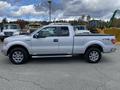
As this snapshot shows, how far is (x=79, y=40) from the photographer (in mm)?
9359

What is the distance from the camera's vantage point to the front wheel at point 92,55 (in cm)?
951

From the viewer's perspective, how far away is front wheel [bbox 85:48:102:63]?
9508mm

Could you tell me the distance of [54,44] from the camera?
9.28 meters

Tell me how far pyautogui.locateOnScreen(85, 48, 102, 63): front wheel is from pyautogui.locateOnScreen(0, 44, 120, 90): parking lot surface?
26 cm

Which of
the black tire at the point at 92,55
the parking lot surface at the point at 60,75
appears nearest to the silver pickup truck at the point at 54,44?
the black tire at the point at 92,55

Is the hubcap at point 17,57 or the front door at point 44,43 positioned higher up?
the front door at point 44,43

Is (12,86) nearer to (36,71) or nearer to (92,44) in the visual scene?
(36,71)

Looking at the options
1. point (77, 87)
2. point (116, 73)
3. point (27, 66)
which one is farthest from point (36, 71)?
point (116, 73)

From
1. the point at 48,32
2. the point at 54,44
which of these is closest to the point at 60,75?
the point at 54,44

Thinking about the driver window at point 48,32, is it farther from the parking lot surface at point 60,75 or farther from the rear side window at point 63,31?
the parking lot surface at point 60,75

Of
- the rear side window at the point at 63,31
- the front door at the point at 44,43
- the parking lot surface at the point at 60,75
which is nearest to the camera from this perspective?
the parking lot surface at the point at 60,75

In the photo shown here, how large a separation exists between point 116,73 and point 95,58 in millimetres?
Result: 2004

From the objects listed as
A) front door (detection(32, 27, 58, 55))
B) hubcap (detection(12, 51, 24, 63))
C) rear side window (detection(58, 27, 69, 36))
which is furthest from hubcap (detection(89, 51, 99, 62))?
hubcap (detection(12, 51, 24, 63))

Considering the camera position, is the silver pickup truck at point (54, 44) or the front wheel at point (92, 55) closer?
the silver pickup truck at point (54, 44)
